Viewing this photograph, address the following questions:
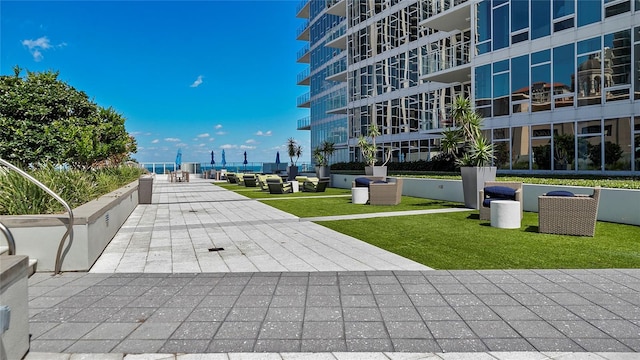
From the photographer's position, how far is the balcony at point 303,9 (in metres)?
53.0

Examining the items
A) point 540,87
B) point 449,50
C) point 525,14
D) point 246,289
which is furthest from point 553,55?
point 246,289

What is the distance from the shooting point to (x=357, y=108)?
3638 centimetres

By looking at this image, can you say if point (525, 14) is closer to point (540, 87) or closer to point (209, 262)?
point (540, 87)

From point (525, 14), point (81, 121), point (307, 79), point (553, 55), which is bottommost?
point (81, 121)

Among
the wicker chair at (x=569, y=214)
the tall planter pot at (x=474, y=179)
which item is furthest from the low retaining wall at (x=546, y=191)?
the wicker chair at (x=569, y=214)

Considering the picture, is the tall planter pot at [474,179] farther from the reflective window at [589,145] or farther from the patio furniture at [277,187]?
the patio furniture at [277,187]

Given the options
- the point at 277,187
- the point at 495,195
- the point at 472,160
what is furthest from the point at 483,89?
the point at 495,195

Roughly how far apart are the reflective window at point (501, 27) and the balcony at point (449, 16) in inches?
81.2

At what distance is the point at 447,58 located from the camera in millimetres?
25359

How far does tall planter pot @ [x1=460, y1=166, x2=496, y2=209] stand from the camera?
12.5 m

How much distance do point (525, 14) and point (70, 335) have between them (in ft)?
70.9

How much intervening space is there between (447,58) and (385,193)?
1473 centimetres

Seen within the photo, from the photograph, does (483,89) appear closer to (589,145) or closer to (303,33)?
(589,145)

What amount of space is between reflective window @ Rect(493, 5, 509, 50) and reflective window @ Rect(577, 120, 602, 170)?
5701 millimetres
